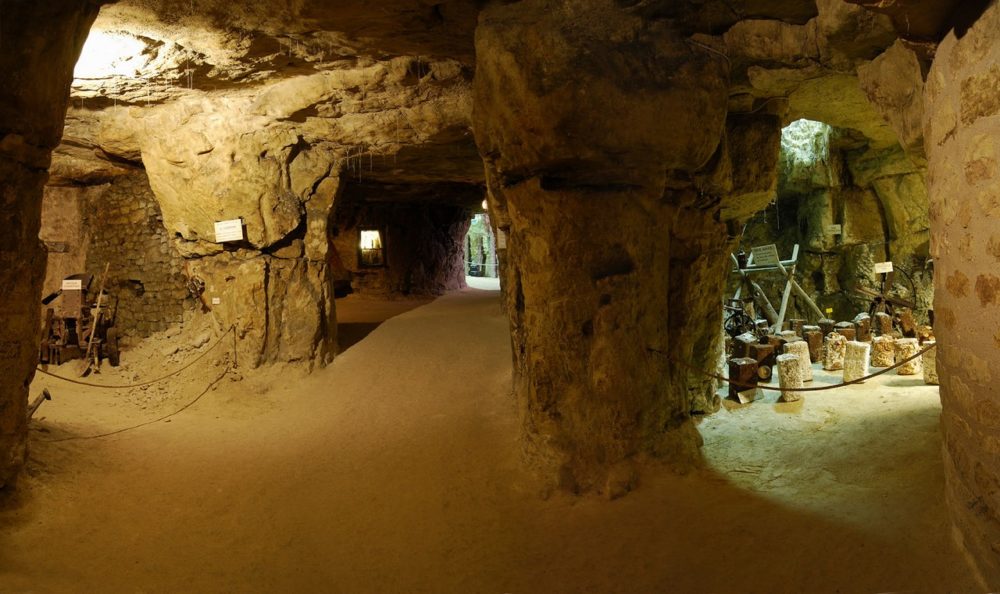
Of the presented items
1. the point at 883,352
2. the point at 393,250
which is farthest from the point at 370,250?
the point at 883,352

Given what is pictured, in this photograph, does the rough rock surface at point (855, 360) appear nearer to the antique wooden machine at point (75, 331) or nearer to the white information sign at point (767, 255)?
the white information sign at point (767, 255)

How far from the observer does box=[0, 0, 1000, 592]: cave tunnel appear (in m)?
3.72

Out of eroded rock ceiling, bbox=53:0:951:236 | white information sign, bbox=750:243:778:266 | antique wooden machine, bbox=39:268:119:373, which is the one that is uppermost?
eroded rock ceiling, bbox=53:0:951:236

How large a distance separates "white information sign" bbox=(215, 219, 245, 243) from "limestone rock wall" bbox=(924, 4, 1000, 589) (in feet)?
25.8

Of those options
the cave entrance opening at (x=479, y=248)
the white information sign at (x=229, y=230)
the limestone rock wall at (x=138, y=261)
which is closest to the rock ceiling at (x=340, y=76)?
the white information sign at (x=229, y=230)

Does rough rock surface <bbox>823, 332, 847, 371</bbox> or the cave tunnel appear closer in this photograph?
the cave tunnel

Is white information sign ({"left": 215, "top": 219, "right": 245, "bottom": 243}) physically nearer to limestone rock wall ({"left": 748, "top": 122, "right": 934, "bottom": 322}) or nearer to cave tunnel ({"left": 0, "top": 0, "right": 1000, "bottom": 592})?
cave tunnel ({"left": 0, "top": 0, "right": 1000, "bottom": 592})

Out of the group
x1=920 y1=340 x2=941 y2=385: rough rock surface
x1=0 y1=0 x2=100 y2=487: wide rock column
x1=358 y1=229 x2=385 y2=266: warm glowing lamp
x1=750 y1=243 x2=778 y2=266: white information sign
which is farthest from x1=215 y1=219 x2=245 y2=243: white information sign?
x1=750 y1=243 x2=778 y2=266: white information sign

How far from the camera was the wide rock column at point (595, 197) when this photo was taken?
15.3ft

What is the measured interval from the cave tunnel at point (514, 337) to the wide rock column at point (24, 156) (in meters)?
0.02

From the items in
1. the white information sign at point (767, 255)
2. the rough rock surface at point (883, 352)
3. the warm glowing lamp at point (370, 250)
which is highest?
the warm glowing lamp at point (370, 250)

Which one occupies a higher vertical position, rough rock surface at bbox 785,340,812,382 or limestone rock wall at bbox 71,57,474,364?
limestone rock wall at bbox 71,57,474,364

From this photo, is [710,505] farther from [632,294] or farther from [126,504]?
[126,504]

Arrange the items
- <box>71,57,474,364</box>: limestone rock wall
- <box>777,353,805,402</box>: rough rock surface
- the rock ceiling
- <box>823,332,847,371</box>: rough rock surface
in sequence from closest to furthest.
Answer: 1. the rock ceiling
2. <box>777,353,805,402</box>: rough rock surface
3. <box>71,57,474,364</box>: limestone rock wall
4. <box>823,332,847,371</box>: rough rock surface
